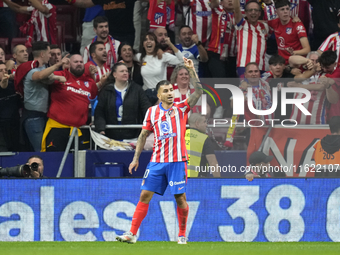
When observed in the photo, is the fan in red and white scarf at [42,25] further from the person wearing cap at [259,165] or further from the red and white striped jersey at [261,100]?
the person wearing cap at [259,165]

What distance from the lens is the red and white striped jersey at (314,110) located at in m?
7.33

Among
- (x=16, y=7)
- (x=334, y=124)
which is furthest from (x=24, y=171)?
(x=16, y=7)

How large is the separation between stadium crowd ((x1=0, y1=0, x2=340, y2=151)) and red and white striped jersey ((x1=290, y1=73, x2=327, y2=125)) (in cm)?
1

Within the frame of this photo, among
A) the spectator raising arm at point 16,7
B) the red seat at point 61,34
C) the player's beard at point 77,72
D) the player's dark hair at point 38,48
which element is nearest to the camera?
the player's dark hair at point 38,48

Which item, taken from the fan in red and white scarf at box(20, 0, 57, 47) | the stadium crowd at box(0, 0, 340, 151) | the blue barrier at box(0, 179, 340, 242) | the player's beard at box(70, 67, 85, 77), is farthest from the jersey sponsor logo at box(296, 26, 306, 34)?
the fan in red and white scarf at box(20, 0, 57, 47)

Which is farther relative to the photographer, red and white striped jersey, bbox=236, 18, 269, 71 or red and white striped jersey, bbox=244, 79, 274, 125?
red and white striped jersey, bbox=236, 18, 269, 71

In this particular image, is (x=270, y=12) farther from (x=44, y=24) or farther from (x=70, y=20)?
(x=70, y=20)

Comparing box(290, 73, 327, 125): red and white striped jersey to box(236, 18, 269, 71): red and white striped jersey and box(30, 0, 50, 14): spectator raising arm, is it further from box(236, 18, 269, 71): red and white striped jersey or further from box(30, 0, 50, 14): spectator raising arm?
box(30, 0, 50, 14): spectator raising arm

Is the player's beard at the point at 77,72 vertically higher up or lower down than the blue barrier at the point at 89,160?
higher up

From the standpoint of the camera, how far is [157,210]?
7.22 m

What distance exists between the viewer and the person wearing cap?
285 inches

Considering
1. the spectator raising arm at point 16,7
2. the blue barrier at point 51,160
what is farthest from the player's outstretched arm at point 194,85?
the spectator raising arm at point 16,7

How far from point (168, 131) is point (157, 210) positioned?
1.55m

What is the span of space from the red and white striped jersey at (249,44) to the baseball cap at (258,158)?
2.95 m
